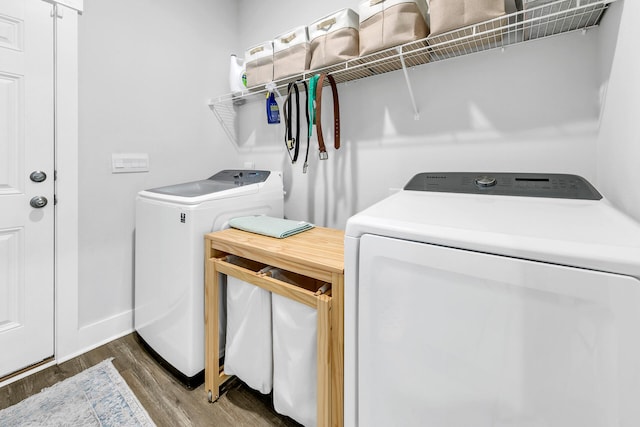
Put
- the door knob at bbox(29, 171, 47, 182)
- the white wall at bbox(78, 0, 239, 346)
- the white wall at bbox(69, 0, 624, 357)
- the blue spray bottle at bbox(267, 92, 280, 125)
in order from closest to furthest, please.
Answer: the white wall at bbox(69, 0, 624, 357)
the door knob at bbox(29, 171, 47, 182)
the white wall at bbox(78, 0, 239, 346)
the blue spray bottle at bbox(267, 92, 280, 125)

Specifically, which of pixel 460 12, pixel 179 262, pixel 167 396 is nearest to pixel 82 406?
pixel 167 396

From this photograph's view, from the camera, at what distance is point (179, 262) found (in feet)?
4.78

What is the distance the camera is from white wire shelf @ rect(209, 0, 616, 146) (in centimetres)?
103

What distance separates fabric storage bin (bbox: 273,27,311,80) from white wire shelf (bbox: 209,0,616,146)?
0.15 feet

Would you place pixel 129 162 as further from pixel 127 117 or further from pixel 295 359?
pixel 295 359

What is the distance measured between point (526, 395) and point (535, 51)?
1.32 meters

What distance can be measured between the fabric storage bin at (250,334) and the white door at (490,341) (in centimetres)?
56

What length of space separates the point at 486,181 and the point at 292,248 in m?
0.84

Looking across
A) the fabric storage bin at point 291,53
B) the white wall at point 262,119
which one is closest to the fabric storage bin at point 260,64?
the fabric storage bin at point 291,53

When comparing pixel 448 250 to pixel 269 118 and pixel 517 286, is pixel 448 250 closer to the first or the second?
pixel 517 286

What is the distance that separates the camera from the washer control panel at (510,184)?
1017 mm

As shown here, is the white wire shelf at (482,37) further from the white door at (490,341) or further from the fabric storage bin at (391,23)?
the white door at (490,341)

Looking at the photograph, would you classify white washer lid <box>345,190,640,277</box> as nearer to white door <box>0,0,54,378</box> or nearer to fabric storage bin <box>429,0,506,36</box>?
fabric storage bin <box>429,0,506,36</box>

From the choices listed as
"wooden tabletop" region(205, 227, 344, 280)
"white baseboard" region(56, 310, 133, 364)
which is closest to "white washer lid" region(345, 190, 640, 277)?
"wooden tabletop" region(205, 227, 344, 280)
